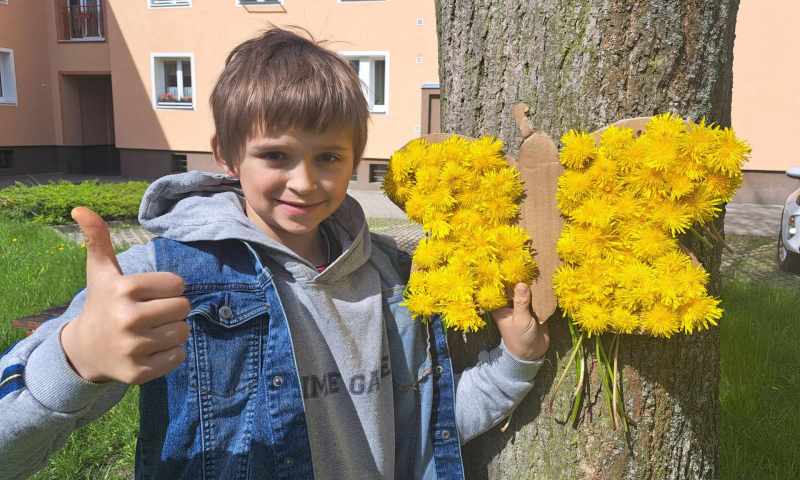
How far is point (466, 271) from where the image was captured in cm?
117

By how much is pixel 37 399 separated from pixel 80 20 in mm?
16775

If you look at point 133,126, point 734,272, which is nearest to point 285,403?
point 734,272

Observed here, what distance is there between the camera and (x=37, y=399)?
0.89 metres

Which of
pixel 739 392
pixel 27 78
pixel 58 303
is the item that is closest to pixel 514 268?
pixel 739 392

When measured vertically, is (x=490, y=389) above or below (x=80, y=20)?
below

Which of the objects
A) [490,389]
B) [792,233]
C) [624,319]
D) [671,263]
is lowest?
[792,233]

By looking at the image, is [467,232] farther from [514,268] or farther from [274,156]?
[274,156]

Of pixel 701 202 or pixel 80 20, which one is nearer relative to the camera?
pixel 701 202

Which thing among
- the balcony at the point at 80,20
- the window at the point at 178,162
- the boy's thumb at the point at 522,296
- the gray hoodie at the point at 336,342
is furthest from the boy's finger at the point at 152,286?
the balcony at the point at 80,20

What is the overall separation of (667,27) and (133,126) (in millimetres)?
Answer: 15075

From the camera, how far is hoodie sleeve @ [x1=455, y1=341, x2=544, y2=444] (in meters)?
1.21

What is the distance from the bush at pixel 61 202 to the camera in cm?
748

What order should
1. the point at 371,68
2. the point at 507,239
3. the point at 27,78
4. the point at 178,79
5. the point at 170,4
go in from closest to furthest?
the point at 507,239
the point at 371,68
the point at 170,4
the point at 178,79
the point at 27,78

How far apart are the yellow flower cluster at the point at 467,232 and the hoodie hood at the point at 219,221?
0.17 metres
